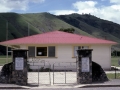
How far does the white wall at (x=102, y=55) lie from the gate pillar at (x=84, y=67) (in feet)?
40.5

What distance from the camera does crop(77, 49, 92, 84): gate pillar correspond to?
19.6 m

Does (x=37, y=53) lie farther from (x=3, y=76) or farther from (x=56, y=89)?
(x=56, y=89)

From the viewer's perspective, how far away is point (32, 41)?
3198 centimetres

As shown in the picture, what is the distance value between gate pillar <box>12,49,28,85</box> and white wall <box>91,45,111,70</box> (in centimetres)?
1356

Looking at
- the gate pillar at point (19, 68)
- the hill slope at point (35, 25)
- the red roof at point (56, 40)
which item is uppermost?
the hill slope at point (35, 25)

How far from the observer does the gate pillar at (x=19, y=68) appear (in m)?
19.3

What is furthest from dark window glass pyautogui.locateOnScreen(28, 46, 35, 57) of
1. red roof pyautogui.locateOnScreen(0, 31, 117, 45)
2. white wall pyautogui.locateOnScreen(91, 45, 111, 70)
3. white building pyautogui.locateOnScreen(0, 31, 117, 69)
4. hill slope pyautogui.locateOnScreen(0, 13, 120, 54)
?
hill slope pyautogui.locateOnScreen(0, 13, 120, 54)

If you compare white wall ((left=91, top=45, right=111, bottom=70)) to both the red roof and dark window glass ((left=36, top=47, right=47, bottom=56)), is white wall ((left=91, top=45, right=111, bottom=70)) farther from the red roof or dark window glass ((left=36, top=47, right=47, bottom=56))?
dark window glass ((left=36, top=47, right=47, bottom=56))

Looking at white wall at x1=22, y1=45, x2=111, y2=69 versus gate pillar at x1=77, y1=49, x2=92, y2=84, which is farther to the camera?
white wall at x1=22, y1=45, x2=111, y2=69

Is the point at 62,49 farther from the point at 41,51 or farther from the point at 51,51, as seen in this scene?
the point at 41,51

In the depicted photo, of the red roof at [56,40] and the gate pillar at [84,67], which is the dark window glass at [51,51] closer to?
the red roof at [56,40]

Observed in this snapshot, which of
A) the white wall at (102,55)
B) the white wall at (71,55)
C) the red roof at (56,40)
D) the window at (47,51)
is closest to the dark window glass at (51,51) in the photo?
the window at (47,51)

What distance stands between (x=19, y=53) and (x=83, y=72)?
3819mm

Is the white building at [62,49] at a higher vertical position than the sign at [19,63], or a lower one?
higher
